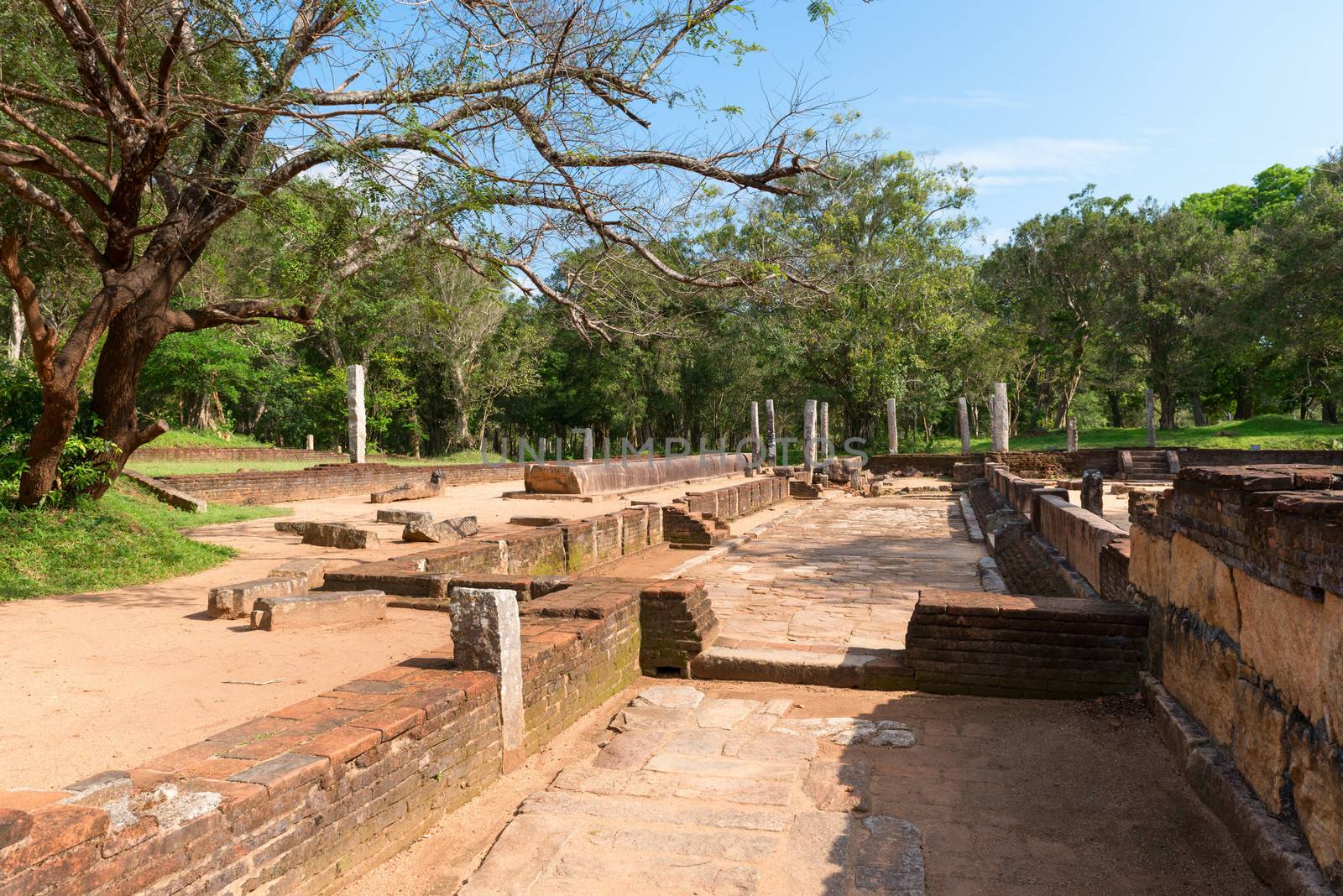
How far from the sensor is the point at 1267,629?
10.7 ft

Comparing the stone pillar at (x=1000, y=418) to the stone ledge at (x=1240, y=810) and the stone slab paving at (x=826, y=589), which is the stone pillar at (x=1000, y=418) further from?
the stone ledge at (x=1240, y=810)

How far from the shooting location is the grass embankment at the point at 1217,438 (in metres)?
26.7

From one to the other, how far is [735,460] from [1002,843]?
2441 cm

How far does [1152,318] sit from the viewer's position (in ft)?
111

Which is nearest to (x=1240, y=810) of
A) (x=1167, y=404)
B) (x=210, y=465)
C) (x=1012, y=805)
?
(x=1012, y=805)

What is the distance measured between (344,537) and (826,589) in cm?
520

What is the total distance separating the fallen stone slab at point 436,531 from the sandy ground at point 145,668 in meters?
1.88

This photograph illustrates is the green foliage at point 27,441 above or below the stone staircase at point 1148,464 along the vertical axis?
above

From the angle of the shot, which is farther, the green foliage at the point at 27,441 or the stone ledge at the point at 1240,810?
the green foliage at the point at 27,441

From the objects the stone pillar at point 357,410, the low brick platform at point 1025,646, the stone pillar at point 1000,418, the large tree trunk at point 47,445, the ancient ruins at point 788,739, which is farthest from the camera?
the stone pillar at point 1000,418

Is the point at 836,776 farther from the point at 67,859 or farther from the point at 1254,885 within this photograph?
the point at 67,859

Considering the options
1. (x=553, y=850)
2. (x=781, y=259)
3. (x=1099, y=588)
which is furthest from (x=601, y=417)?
(x=553, y=850)

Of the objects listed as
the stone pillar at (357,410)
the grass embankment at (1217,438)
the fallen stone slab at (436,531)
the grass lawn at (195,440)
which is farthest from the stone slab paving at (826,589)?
the grass lawn at (195,440)

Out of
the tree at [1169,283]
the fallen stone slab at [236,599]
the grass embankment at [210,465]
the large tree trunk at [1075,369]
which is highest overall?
the tree at [1169,283]
